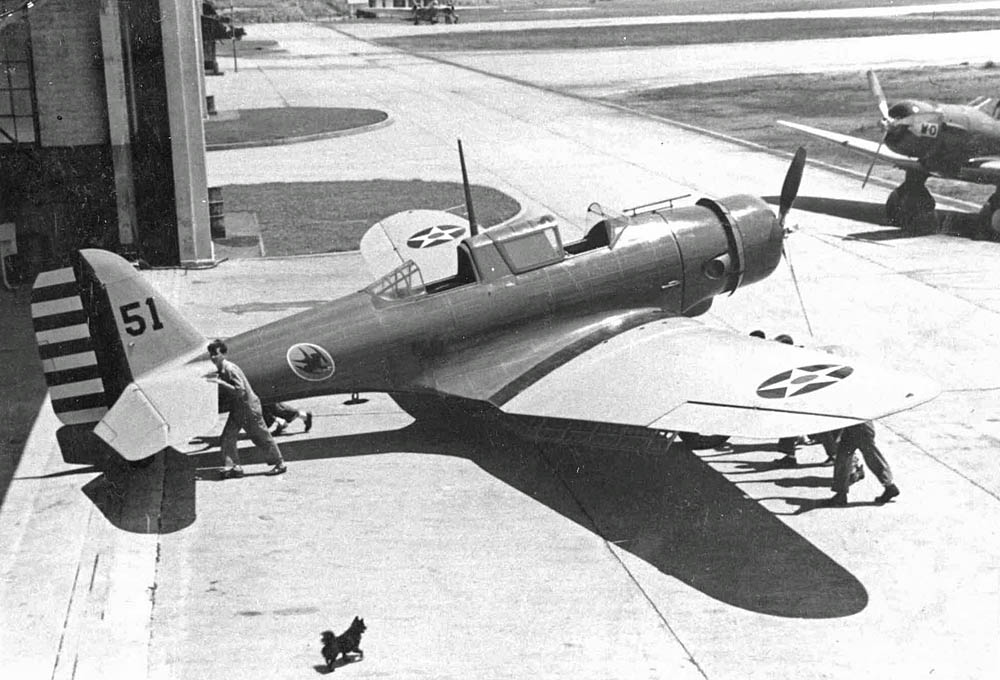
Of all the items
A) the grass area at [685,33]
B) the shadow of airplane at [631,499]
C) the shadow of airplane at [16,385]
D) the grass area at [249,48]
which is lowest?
→ the grass area at [249,48]

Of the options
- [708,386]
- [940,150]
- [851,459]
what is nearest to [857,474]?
[851,459]

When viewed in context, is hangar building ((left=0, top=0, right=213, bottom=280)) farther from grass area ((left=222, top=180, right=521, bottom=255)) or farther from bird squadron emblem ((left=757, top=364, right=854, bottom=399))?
bird squadron emblem ((left=757, top=364, right=854, bottom=399))

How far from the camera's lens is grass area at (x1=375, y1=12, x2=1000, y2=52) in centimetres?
7356

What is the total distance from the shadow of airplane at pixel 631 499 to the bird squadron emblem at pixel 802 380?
1293mm

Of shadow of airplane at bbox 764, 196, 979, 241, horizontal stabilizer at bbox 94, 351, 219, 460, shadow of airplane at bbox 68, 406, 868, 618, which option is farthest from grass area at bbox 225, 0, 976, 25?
horizontal stabilizer at bbox 94, 351, 219, 460

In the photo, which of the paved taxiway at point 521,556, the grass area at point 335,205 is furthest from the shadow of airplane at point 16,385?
the grass area at point 335,205

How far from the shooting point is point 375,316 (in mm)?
12430

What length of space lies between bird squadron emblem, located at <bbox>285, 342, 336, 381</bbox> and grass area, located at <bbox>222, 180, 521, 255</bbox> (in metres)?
10.3

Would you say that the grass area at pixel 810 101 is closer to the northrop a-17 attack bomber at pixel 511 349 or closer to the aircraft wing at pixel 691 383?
the northrop a-17 attack bomber at pixel 511 349

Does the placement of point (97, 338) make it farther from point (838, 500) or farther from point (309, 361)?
point (838, 500)

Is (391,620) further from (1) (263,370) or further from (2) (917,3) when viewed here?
(2) (917,3)

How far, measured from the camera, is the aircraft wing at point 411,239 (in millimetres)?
15367

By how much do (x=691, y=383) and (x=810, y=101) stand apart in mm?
34311

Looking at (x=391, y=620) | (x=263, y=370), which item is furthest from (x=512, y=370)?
(x=391, y=620)
